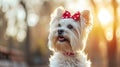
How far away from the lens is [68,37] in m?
9.79

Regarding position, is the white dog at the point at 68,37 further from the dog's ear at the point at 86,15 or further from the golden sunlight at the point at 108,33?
the golden sunlight at the point at 108,33

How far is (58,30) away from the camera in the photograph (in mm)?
9750

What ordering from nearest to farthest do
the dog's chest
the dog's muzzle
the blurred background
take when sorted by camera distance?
the dog's muzzle → the dog's chest → the blurred background

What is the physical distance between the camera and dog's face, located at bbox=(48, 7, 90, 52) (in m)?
9.78

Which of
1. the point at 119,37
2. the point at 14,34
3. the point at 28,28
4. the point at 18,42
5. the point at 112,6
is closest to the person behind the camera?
the point at 112,6

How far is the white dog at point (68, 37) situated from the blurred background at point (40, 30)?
44.8 feet

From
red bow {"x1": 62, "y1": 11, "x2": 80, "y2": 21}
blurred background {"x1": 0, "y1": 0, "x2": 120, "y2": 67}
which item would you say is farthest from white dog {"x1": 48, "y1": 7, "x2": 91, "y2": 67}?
blurred background {"x1": 0, "y1": 0, "x2": 120, "y2": 67}

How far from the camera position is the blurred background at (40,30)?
3456 centimetres

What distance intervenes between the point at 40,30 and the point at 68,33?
2070 inches

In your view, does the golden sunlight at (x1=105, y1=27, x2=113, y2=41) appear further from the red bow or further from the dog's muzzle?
the dog's muzzle

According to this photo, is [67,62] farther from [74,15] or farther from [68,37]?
[74,15]

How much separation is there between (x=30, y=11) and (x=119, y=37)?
14.0 metres

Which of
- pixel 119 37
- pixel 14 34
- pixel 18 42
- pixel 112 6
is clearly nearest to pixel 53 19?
pixel 112 6

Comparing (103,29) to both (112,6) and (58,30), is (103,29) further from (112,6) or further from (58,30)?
(58,30)
